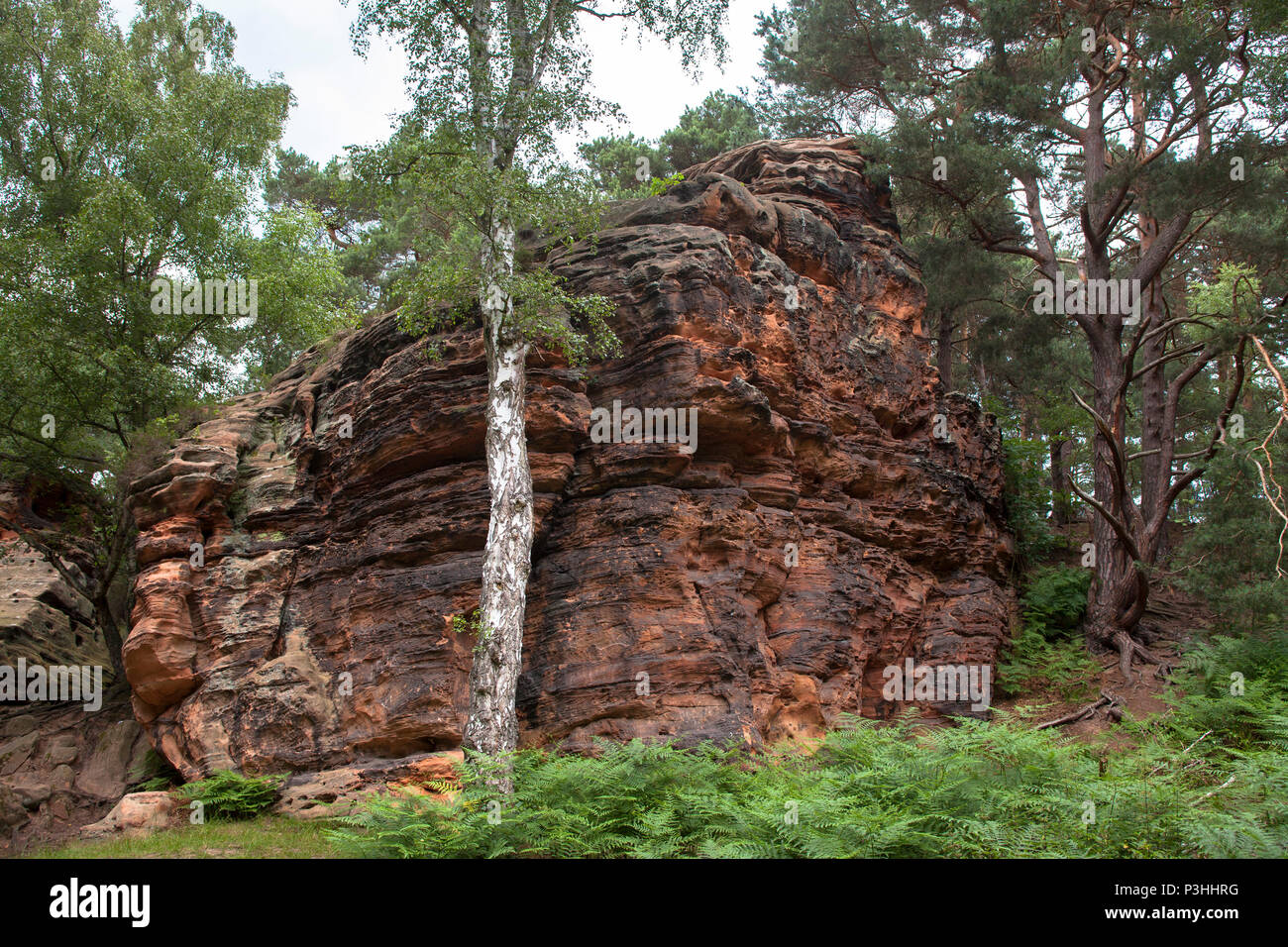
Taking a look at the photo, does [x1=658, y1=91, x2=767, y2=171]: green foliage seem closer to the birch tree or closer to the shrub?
the birch tree

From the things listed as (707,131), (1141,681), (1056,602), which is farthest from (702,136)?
(1141,681)

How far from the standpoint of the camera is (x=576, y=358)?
14.0 meters

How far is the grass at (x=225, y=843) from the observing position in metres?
9.83

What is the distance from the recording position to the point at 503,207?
44.9 feet

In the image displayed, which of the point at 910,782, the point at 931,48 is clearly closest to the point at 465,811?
the point at 910,782

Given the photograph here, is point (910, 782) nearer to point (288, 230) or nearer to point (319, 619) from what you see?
point (319, 619)

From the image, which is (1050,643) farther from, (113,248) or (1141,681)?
(113,248)

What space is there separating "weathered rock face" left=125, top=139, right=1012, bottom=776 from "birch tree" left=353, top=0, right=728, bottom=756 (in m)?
0.92

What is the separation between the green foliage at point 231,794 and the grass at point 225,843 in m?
0.30

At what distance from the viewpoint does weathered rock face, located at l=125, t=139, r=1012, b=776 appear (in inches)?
483

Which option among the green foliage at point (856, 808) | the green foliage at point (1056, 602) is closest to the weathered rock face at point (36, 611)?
the green foliage at point (856, 808)

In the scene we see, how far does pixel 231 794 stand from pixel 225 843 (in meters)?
1.49

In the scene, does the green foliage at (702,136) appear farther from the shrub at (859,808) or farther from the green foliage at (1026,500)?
the shrub at (859,808)

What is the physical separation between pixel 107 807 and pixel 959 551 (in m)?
16.2
